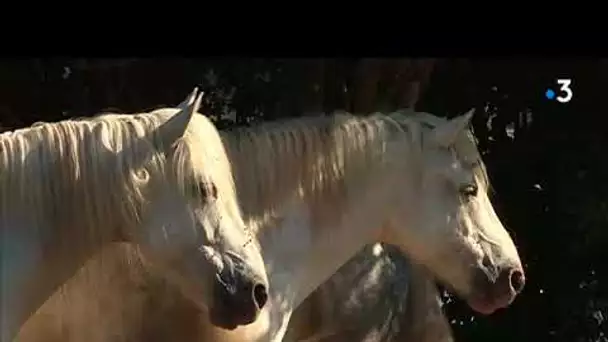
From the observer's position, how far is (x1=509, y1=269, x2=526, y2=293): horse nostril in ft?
5.68

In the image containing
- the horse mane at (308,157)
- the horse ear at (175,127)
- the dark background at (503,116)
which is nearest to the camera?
the dark background at (503,116)

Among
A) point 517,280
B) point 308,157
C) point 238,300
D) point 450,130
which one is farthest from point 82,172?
point 517,280

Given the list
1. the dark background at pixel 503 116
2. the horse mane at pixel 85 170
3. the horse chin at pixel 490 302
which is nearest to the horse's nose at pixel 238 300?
the horse mane at pixel 85 170

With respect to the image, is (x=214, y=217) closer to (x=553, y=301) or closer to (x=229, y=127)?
(x=229, y=127)

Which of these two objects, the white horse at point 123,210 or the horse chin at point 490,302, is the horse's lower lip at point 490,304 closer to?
the horse chin at point 490,302

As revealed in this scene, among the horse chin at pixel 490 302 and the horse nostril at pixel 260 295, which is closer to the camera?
the horse nostril at pixel 260 295

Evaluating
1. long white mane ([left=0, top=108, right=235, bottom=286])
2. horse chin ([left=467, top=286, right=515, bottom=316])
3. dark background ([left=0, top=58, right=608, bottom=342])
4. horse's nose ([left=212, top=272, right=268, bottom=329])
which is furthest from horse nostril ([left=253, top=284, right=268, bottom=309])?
horse chin ([left=467, top=286, right=515, bottom=316])

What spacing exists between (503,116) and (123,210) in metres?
0.59

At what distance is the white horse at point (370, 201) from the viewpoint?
169 centimetres

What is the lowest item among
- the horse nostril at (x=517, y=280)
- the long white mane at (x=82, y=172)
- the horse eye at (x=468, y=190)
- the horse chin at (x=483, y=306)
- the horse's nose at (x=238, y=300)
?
the horse chin at (x=483, y=306)

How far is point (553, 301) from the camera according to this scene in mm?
1676

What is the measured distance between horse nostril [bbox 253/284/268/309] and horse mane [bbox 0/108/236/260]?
0.15m

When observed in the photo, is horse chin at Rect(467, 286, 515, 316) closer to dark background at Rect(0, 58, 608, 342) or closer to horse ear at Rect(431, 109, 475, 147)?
dark background at Rect(0, 58, 608, 342)

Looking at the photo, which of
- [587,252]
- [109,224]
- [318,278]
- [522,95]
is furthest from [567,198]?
[109,224]
